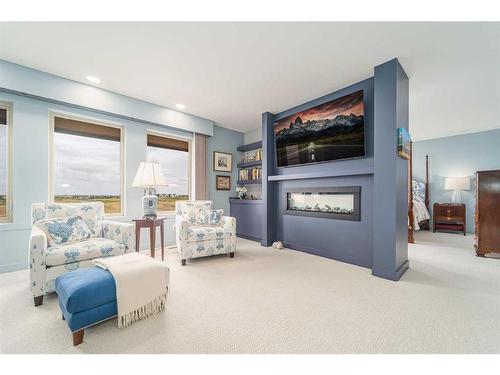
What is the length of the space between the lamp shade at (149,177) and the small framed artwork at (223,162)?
5.90 ft

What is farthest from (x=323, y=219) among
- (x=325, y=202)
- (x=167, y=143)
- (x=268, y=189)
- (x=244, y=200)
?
(x=167, y=143)

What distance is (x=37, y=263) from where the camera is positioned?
190 cm

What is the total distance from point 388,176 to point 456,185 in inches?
172

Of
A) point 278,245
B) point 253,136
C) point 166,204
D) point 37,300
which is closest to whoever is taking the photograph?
point 37,300

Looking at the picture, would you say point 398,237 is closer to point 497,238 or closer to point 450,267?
point 450,267

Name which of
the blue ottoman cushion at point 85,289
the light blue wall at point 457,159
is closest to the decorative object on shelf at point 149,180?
the blue ottoman cushion at point 85,289

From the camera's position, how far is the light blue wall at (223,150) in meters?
4.79

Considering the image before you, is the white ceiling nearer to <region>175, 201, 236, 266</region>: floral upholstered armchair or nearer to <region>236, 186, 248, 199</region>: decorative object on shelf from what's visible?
<region>175, 201, 236, 266</region>: floral upholstered armchair

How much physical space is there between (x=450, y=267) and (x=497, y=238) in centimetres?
114

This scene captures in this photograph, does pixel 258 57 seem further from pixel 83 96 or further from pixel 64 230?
pixel 64 230

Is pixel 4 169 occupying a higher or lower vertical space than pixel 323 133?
lower

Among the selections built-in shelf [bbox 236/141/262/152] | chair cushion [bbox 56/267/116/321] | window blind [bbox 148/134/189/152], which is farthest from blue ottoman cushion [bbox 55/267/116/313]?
built-in shelf [bbox 236/141/262/152]

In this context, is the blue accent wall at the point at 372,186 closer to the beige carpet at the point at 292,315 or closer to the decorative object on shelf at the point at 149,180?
the beige carpet at the point at 292,315
